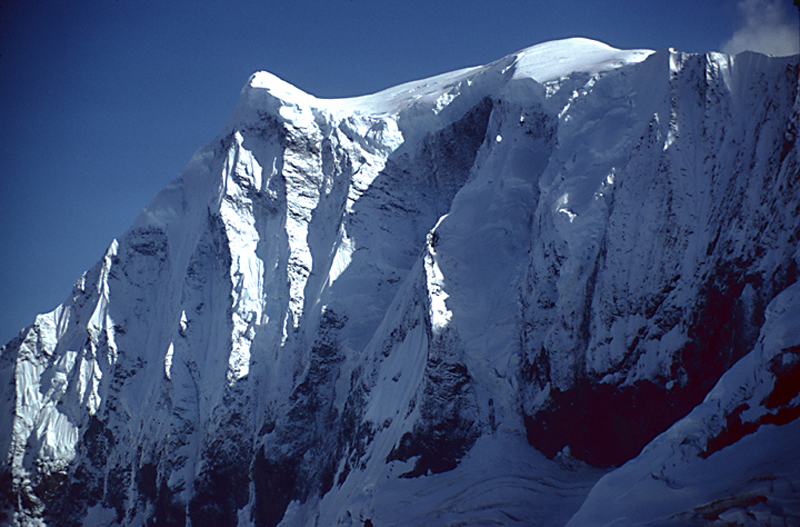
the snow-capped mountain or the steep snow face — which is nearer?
the snow-capped mountain

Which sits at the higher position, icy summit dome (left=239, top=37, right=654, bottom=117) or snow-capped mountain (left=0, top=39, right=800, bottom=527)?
icy summit dome (left=239, top=37, right=654, bottom=117)

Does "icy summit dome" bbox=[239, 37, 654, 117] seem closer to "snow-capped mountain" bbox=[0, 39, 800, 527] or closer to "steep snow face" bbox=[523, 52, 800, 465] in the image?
"snow-capped mountain" bbox=[0, 39, 800, 527]

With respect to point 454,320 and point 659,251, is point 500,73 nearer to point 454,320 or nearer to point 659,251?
point 454,320

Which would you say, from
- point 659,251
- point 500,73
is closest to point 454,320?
point 659,251

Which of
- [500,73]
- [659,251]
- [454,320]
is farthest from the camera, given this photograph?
[500,73]

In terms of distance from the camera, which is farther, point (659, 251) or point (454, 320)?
point (454, 320)

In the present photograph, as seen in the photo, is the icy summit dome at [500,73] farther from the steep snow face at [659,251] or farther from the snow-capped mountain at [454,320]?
the steep snow face at [659,251]

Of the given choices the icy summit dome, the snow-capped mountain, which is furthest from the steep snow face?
the icy summit dome

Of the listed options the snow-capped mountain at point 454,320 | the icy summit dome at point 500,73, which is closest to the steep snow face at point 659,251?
the snow-capped mountain at point 454,320

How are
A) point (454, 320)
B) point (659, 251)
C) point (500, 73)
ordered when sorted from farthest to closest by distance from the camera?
point (500, 73)
point (454, 320)
point (659, 251)
